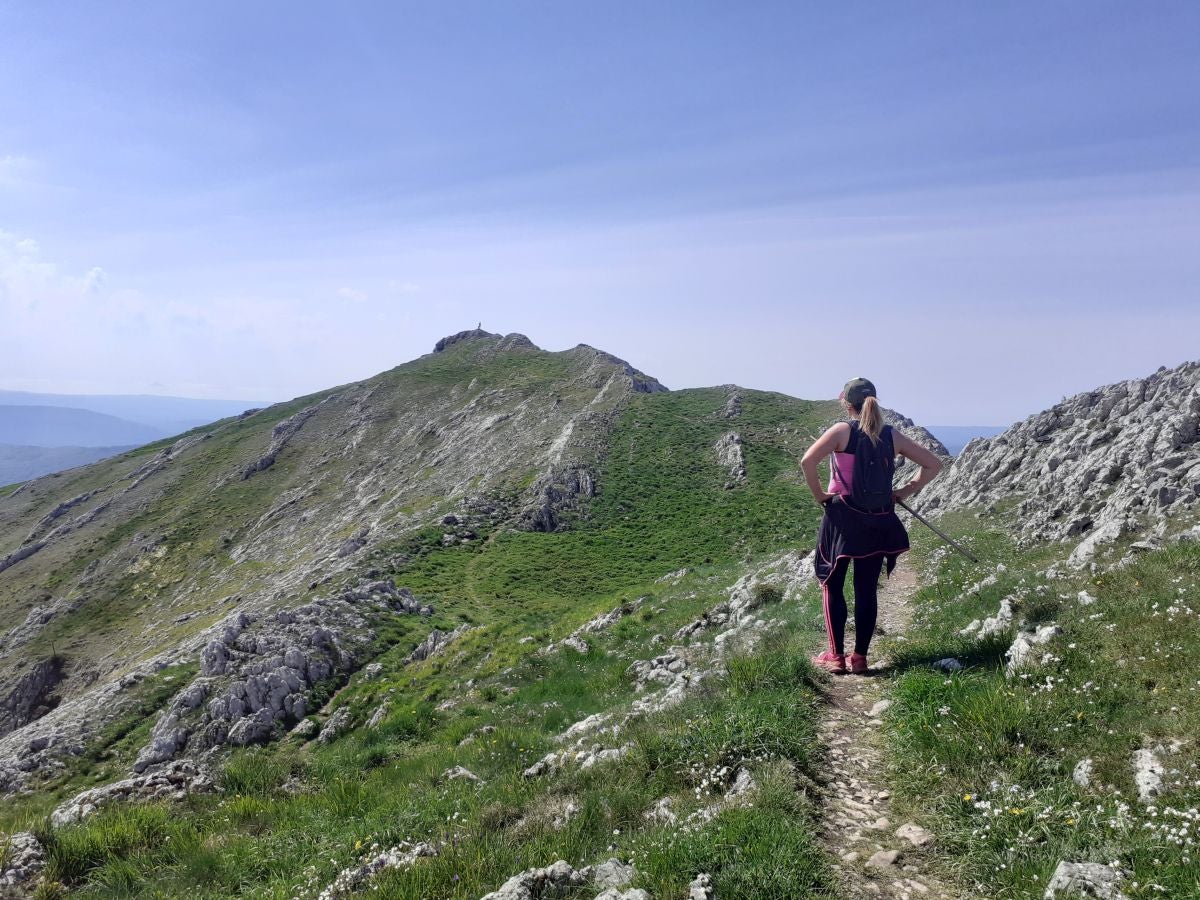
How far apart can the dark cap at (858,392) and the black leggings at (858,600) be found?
2.15 metres

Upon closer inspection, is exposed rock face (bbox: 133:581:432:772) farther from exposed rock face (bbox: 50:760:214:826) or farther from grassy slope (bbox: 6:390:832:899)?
exposed rock face (bbox: 50:760:214:826)

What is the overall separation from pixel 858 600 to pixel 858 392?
2.96m

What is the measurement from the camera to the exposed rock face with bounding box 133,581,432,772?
69.3 ft

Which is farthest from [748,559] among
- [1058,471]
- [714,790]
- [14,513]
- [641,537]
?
[14,513]

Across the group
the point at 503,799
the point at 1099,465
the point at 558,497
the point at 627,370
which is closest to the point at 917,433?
the point at 558,497

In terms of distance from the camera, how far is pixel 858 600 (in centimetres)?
867

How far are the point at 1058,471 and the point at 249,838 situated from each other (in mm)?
24216

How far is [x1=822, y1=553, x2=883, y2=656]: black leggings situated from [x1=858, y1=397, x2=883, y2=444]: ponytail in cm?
166

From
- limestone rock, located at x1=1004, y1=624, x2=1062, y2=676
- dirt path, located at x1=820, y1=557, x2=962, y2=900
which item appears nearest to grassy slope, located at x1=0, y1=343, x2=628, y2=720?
dirt path, located at x1=820, y1=557, x2=962, y2=900

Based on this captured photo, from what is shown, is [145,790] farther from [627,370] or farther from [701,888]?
[627,370]

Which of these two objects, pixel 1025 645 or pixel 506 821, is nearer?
pixel 506 821

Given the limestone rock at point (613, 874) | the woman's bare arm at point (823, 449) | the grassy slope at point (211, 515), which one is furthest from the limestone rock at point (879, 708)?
the grassy slope at point (211, 515)

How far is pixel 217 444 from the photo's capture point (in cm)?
9375

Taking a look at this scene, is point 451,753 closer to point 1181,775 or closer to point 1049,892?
point 1049,892
